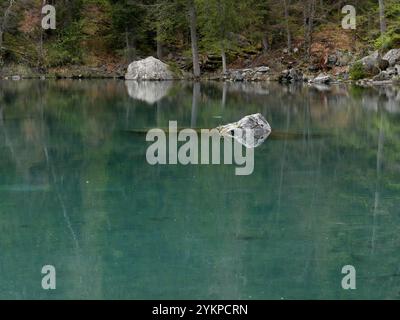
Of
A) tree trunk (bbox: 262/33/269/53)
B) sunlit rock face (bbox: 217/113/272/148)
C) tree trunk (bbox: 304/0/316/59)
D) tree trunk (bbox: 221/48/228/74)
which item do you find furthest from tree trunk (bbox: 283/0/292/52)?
sunlit rock face (bbox: 217/113/272/148)

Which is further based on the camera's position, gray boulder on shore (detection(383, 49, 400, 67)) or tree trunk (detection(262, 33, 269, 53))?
tree trunk (detection(262, 33, 269, 53))

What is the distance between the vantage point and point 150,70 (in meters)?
47.6

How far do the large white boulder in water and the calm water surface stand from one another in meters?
29.9

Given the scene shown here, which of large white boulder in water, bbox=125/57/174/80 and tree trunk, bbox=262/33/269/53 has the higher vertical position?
tree trunk, bbox=262/33/269/53

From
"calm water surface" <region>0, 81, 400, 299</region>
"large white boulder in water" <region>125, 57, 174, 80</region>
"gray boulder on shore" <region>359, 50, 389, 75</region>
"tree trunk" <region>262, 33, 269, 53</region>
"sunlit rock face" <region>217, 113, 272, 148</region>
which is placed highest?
"tree trunk" <region>262, 33, 269, 53</region>

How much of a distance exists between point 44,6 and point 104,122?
33767mm

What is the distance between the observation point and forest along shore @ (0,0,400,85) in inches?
1768

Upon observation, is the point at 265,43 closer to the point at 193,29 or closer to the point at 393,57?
the point at 193,29

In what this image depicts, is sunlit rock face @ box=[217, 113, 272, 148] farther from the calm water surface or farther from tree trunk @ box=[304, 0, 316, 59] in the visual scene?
tree trunk @ box=[304, 0, 316, 59]

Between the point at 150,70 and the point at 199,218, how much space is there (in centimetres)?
3969

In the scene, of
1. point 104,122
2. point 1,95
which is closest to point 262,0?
point 1,95
